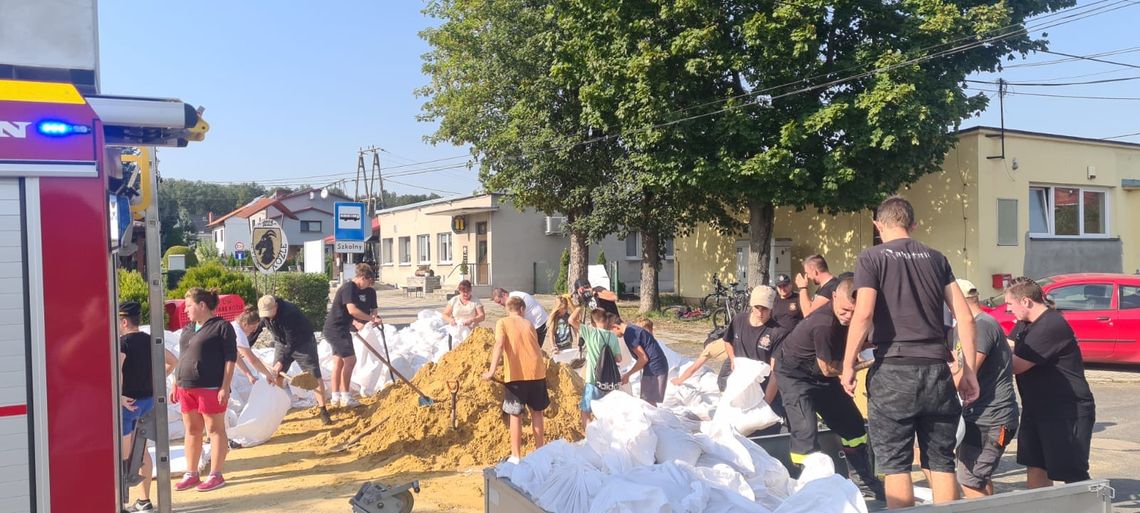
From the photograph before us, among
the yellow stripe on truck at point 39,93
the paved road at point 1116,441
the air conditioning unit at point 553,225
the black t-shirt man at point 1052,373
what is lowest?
the paved road at point 1116,441

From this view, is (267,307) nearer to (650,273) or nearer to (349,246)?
(349,246)

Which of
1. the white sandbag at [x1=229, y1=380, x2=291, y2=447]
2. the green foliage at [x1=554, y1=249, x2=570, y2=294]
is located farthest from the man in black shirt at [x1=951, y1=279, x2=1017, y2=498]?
the green foliage at [x1=554, y1=249, x2=570, y2=294]

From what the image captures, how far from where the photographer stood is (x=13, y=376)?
103 inches

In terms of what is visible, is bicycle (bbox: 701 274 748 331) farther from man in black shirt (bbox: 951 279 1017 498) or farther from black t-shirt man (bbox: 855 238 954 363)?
black t-shirt man (bbox: 855 238 954 363)

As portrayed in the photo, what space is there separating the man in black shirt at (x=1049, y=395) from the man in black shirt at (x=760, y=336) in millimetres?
2055

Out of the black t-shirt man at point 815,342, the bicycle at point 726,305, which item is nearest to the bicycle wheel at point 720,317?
the bicycle at point 726,305

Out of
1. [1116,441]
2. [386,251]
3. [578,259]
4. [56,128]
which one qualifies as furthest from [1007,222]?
[386,251]

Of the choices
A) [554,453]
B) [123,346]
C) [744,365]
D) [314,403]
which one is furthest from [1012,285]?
[314,403]

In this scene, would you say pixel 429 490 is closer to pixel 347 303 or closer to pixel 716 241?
pixel 347 303

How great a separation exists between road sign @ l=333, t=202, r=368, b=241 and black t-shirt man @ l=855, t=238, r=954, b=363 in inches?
346

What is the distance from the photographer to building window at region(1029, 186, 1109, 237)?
67.8 ft

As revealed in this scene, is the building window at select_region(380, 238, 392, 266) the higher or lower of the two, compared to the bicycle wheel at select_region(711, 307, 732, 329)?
higher

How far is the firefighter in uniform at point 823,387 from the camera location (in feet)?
17.2

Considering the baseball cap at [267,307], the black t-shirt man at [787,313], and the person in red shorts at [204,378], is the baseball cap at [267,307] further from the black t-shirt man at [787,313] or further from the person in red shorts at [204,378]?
the black t-shirt man at [787,313]
